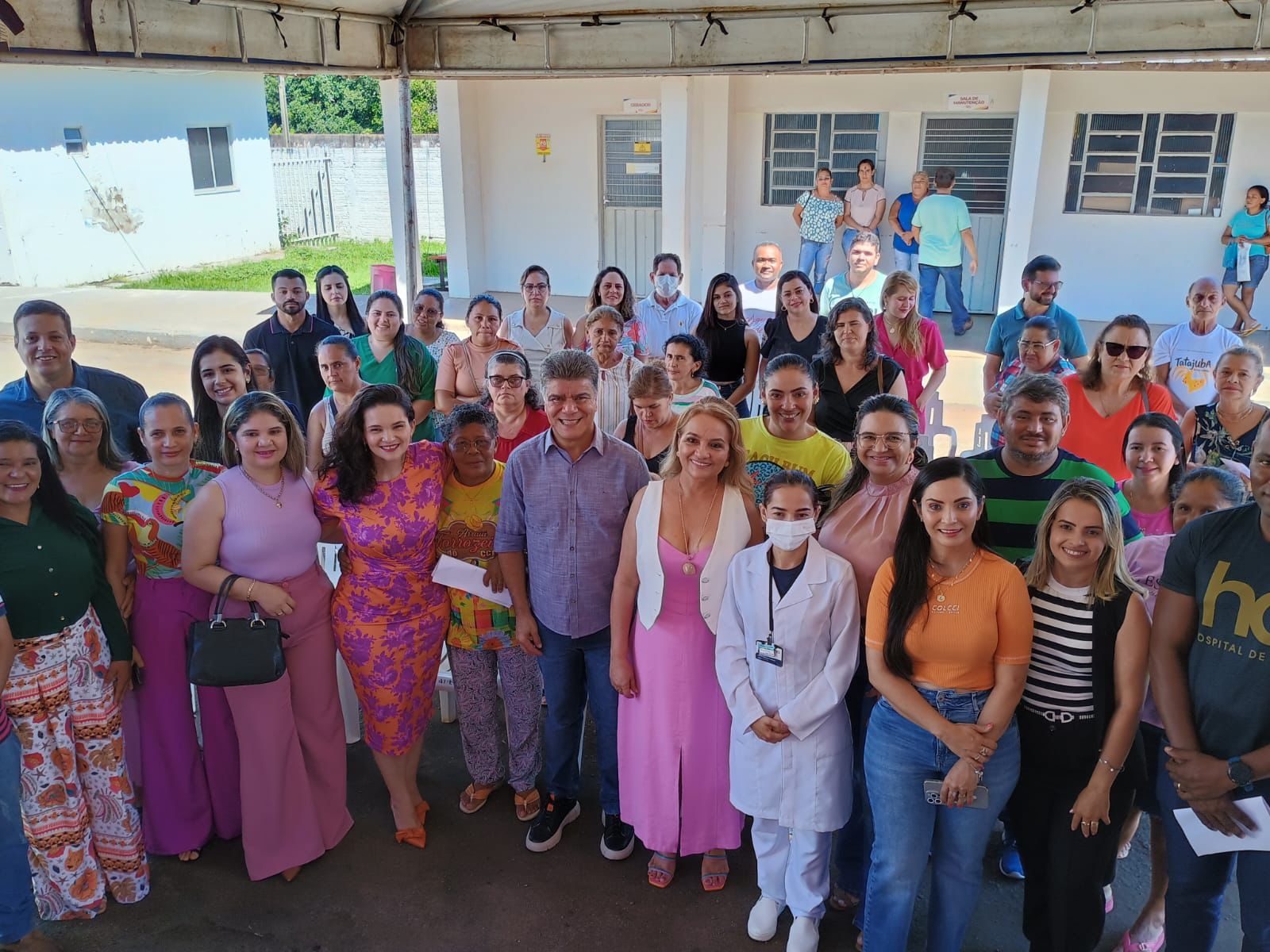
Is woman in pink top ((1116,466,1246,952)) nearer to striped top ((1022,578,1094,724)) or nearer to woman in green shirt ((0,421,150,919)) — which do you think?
striped top ((1022,578,1094,724))

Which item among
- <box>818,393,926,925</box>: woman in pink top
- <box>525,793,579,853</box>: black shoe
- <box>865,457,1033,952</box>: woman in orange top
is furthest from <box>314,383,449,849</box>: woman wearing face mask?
<box>865,457,1033,952</box>: woman in orange top

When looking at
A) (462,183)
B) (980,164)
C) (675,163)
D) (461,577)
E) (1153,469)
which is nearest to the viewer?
(1153,469)

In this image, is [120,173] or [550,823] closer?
[550,823]

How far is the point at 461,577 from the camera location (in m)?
3.79

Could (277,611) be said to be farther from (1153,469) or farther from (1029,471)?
(1153,469)

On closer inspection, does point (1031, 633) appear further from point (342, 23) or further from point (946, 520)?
point (342, 23)

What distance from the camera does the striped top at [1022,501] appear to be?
130 inches

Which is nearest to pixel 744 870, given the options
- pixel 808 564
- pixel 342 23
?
pixel 808 564

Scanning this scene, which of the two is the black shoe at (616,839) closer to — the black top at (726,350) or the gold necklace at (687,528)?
the gold necklace at (687,528)

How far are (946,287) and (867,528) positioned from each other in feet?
28.5

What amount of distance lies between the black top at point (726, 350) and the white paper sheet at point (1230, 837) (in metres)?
3.86

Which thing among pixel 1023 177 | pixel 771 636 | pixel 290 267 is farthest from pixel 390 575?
pixel 290 267

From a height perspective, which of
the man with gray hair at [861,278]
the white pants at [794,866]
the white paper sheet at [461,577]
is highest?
the man with gray hair at [861,278]

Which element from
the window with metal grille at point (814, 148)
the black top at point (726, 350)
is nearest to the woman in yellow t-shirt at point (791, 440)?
Answer: the black top at point (726, 350)
